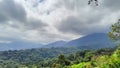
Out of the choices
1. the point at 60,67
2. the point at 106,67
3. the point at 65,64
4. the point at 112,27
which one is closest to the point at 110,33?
the point at 112,27

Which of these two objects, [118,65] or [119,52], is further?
[119,52]

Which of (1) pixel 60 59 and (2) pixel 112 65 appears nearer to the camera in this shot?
(2) pixel 112 65

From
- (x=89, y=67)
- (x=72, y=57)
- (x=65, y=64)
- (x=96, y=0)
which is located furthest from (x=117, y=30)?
(x=72, y=57)

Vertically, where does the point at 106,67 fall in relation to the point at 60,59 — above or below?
below

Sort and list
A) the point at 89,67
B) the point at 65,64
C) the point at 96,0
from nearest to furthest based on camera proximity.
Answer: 1. the point at 96,0
2. the point at 89,67
3. the point at 65,64

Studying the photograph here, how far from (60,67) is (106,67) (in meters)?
62.4

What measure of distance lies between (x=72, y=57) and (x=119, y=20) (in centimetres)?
13751

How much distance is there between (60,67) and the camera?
106500mm

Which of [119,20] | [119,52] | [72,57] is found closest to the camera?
[119,20]

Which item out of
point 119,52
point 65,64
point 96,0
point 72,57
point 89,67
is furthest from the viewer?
point 72,57

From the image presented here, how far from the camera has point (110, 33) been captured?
3662 cm

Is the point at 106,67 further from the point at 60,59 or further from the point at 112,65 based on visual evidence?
the point at 60,59

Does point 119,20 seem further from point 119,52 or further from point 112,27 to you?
point 119,52

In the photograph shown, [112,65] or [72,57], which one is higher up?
[72,57]
